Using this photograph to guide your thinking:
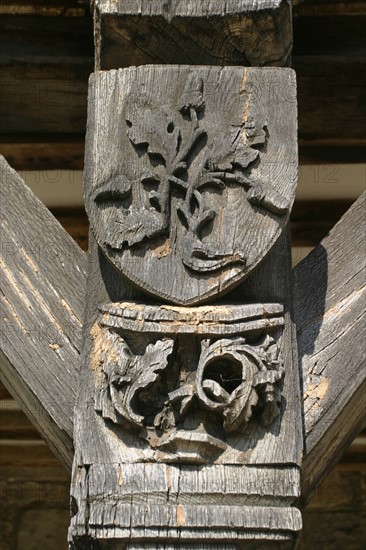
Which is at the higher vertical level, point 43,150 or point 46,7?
point 46,7

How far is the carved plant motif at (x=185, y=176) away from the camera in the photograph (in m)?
2.11

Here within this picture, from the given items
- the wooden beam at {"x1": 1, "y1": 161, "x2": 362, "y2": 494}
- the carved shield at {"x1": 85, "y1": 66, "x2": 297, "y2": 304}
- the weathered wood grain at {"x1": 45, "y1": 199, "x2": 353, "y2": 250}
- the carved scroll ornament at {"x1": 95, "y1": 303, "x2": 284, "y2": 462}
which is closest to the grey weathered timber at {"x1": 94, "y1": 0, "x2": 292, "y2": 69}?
the carved shield at {"x1": 85, "y1": 66, "x2": 297, "y2": 304}

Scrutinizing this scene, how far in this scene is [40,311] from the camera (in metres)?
2.31

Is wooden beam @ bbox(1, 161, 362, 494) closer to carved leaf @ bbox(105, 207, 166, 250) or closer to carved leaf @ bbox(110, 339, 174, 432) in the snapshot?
carved leaf @ bbox(110, 339, 174, 432)

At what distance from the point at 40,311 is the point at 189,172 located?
1.32 ft

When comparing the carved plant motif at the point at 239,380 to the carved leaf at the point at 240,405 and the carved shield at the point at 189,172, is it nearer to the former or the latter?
the carved leaf at the point at 240,405

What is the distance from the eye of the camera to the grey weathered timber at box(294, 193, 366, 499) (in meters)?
2.17

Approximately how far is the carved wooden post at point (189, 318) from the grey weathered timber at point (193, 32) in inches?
3.2

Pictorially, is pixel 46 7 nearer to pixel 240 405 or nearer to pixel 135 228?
pixel 135 228

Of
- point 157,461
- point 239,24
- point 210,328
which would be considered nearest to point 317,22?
point 239,24

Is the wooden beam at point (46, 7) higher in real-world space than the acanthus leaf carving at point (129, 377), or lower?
higher

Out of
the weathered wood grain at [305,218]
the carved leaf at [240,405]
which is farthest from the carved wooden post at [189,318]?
the weathered wood grain at [305,218]

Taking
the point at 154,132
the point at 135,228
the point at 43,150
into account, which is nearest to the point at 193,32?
the point at 154,132

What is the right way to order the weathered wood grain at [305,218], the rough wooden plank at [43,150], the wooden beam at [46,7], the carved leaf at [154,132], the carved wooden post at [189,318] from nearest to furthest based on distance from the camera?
the carved wooden post at [189,318] → the carved leaf at [154,132] → the wooden beam at [46,7] → the rough wooden plank at [43,150] → the weathered wood grain at [305,218]
